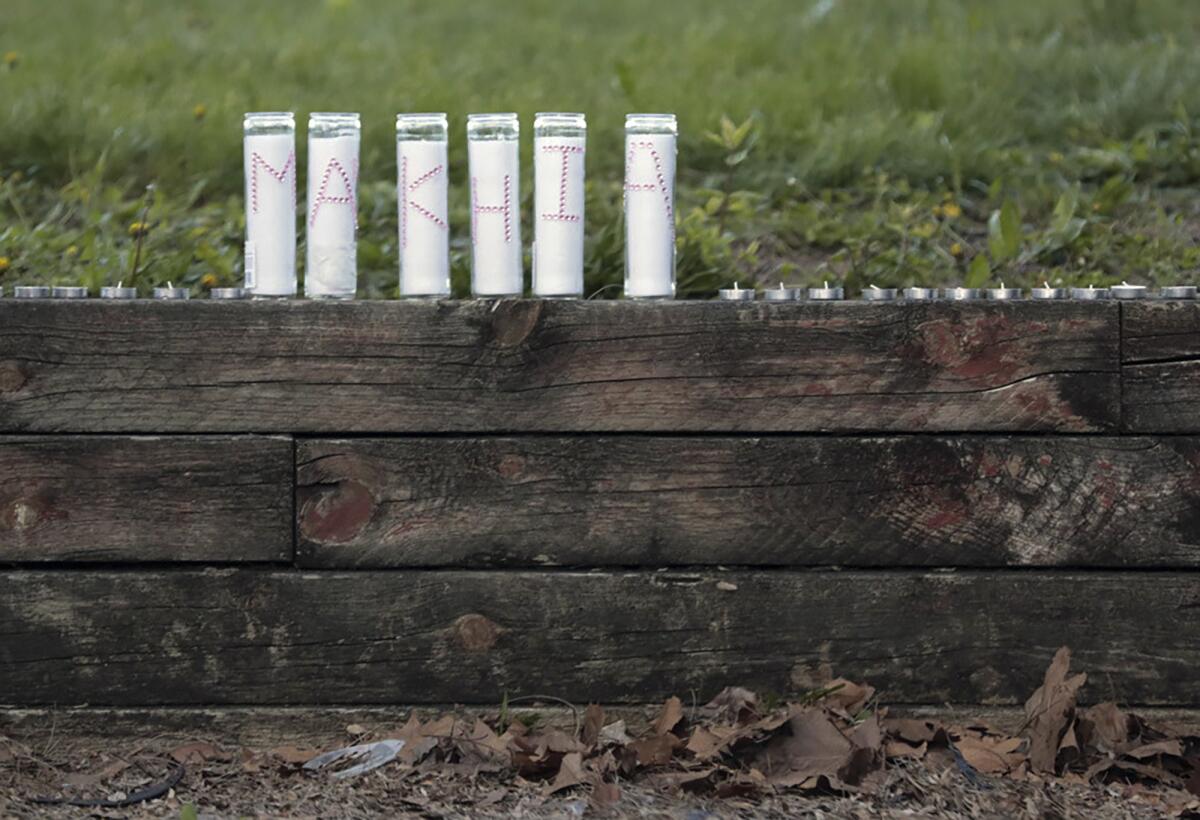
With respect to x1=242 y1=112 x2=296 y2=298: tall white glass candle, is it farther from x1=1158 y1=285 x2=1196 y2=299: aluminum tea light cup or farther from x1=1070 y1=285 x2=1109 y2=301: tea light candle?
x1=1158 y1=285 x2=1196 y2=299: aluminum tea light cup

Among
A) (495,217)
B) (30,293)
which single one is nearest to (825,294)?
(495,217)

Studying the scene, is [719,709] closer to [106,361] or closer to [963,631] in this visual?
[963,631]

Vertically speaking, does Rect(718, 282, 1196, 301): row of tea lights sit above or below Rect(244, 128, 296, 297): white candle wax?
below

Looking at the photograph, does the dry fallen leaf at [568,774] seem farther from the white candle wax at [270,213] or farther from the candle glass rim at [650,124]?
the candle glass rim at [650,124]

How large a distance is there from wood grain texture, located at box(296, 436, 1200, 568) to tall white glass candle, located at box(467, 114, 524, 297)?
12.7 inches

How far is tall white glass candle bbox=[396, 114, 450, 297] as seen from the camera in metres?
2.99

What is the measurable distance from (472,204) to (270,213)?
15.8 inches

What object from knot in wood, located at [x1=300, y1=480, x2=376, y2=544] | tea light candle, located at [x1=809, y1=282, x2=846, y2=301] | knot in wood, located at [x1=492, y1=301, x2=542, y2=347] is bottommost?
knot in wood, located at [x1=300, y1=480, x2=376, y2=544]

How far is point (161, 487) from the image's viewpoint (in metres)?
2.99

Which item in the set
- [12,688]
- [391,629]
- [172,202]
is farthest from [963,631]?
[172,202]

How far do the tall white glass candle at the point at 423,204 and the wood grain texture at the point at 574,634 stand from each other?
58 cm

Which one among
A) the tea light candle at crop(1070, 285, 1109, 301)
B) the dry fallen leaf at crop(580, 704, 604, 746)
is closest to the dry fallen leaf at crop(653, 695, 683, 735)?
the dry fallen leaf at crop(580, 704, 604, 746)

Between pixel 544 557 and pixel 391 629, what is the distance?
1.09 ft

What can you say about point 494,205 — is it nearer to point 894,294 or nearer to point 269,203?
point 269,203
